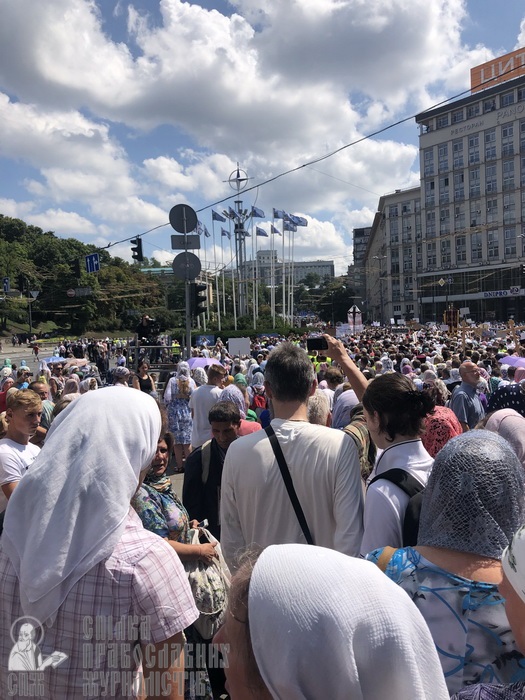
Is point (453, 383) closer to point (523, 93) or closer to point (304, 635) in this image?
point (304, 635)

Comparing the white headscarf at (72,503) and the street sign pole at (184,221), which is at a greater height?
the street sign pole at (184,221)

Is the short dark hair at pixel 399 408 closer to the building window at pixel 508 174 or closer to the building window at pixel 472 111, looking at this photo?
the building window at pixel 508 174

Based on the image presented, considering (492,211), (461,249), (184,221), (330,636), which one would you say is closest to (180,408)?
(184,221)

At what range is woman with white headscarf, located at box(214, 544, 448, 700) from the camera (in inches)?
40.1

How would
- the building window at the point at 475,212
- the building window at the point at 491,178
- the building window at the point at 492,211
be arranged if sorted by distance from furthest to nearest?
the building window at the point at 475,212, the building window at the point at 492,211, the building window at the point at 491,178

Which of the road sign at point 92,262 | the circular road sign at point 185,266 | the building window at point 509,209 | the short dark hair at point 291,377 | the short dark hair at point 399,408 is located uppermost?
the building window at point 509,209

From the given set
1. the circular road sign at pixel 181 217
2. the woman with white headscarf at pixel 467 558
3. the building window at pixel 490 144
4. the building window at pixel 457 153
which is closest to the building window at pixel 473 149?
the building window at pixel 457 153

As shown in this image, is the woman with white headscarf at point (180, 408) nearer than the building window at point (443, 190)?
Yes

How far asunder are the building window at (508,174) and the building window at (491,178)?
4.09 feet

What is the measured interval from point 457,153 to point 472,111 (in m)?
6.04

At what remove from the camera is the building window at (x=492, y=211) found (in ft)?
247

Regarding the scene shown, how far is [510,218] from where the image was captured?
74.1 meters

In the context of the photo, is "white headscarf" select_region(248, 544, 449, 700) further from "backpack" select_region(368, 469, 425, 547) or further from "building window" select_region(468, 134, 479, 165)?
"building window" select_region(468, 134, 479, 165)

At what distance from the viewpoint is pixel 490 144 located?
7462cm
